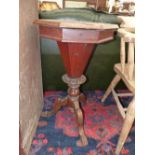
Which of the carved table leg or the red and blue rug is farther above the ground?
the carved table leg

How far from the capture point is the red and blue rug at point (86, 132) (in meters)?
1.45

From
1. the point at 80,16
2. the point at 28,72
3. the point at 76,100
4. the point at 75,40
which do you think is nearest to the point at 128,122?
the point at 76,100

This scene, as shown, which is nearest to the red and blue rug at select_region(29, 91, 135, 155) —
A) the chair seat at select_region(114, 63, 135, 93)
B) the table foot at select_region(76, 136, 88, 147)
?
the table foot at select_region(76, 136, 88, 147)

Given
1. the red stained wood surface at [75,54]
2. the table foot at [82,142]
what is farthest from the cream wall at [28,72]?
the table foot at [82,142]

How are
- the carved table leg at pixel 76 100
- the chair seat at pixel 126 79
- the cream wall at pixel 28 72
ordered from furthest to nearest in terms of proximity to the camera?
the carved table leg at pixel 76 100
the chair seat at pixel 126 79
the cream wall at pixel 28 72

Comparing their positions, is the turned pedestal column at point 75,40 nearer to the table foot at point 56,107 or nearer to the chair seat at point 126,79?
the table foot at point 56,107

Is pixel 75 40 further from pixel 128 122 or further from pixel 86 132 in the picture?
pixel 86 132

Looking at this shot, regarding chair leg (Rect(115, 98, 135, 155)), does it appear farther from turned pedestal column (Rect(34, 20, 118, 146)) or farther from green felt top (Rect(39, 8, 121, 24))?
green felt top (Rect(39, 8, 121, 24))

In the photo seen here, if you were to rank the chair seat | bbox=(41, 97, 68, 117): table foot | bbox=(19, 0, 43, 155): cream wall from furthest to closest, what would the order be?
bbox=(41, 97, 68, 117): table foot < the chair seat < bbox=(19, 0, 43, 155): cream wall

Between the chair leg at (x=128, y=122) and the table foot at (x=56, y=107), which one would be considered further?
the table foot at (x=56, y=107)

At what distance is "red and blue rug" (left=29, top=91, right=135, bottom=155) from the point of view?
1.45m

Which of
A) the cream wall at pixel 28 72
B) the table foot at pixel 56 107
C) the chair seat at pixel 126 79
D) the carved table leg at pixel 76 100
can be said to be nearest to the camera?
the cream wall at pixel 28 72

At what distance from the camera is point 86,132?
165 centimetres
